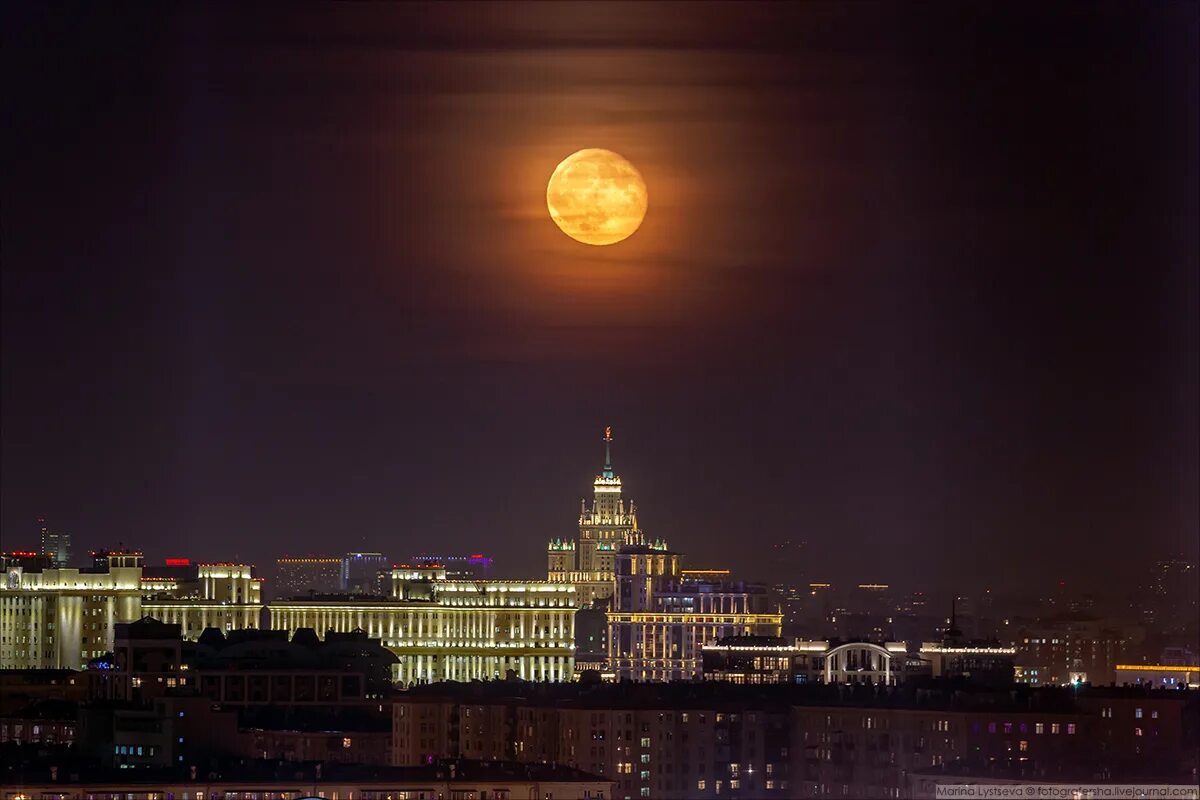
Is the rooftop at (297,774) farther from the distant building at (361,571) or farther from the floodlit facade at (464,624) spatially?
the distant building at (361,571)

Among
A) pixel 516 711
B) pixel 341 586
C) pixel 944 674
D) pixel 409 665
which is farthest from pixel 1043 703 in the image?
pixel 341 586

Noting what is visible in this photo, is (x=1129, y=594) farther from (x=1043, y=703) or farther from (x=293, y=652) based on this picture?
(x=1043, y=703)

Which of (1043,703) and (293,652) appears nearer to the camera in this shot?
(1043,703)

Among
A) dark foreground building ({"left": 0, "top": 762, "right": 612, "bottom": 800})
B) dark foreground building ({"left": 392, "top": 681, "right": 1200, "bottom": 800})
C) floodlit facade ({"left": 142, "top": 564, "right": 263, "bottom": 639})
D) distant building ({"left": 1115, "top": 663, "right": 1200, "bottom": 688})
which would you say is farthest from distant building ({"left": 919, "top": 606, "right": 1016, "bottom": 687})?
dark foreground building ({"left": 0, "top": 762, "right": 612, "bottom": 800})

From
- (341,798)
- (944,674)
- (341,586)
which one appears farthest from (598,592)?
(341,798)

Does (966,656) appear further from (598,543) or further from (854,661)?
Answer: (598,543)

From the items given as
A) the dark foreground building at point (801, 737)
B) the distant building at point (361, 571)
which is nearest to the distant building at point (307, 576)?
the distant building at point (361, 571)

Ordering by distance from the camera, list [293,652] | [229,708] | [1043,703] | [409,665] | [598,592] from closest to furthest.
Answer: [1043,703] < [229,708] < [293,652] < [409,665] < [598,592]

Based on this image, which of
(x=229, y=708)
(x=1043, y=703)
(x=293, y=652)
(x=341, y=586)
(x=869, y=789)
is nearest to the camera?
(x=869, y=789)
